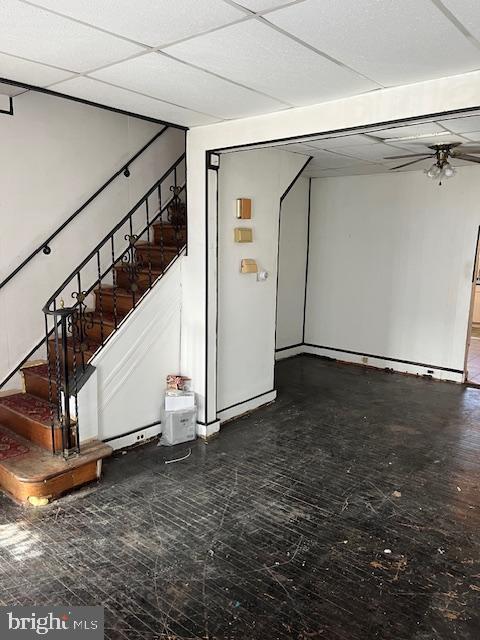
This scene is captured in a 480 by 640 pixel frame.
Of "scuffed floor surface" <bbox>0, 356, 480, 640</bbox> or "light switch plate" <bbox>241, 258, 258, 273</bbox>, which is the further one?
"light switch plate" <bbox>241, 258, 258, 273</bbox>

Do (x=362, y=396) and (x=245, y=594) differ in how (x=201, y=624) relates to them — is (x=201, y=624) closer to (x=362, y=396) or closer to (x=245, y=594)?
(x=245, y=594)

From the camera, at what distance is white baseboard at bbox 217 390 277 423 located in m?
5.04

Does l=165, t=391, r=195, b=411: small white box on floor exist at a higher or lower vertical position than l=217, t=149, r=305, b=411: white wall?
lower

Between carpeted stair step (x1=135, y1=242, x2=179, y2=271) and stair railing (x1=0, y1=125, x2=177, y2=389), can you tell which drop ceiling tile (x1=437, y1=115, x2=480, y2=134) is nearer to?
stair railing (x1=0, y1=125, x2=177, y2=389)

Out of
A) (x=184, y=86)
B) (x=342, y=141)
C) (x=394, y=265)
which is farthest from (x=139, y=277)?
(x=394, y=265)

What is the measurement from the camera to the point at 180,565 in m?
2.82

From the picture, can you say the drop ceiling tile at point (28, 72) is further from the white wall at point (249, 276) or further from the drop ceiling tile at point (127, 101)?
the white wall at point (249, 276)

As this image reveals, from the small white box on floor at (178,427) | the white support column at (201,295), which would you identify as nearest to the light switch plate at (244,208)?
the white support column at (201,295)

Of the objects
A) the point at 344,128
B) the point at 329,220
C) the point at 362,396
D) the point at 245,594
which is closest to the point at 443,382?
the point at 362,396

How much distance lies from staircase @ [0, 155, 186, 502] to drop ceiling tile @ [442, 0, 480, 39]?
9.53ft

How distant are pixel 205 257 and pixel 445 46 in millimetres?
2609

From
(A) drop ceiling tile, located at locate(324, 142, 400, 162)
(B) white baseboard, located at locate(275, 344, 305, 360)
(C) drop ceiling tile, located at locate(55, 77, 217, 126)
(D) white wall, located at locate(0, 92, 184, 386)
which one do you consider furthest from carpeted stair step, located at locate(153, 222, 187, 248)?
(B) white baseboard, located at locate(275, 344, 305, 360)

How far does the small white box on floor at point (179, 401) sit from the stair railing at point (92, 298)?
0.82 metres

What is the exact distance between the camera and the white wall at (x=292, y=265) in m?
7.51
